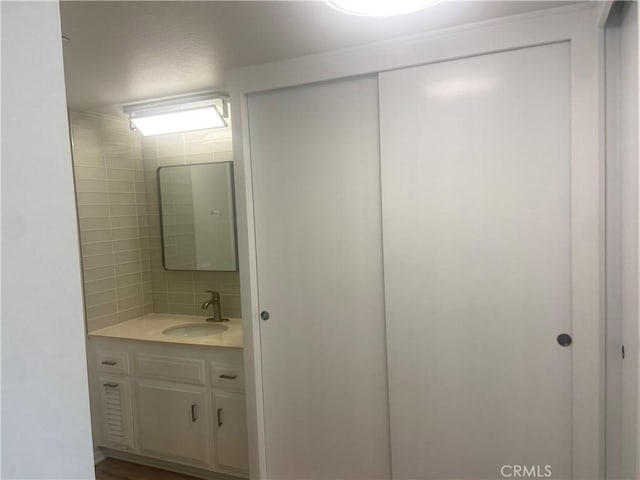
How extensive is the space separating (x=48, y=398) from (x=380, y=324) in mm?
1573

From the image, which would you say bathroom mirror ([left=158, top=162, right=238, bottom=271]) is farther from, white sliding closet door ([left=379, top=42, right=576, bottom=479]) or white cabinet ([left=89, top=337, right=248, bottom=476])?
white sliding closet door ([left=379, top=42, right=576, bottom=479])

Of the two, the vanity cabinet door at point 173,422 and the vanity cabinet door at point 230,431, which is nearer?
the vanity cabinet door at point 230,431

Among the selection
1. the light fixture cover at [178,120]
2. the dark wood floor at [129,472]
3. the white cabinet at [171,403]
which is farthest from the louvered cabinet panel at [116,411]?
the light fixture cover at [178,120]

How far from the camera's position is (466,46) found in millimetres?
1725

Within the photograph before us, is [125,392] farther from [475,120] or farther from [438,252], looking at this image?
[475,120]

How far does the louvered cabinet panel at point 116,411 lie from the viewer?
8.84 feet

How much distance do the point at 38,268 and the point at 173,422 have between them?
91.7 inches

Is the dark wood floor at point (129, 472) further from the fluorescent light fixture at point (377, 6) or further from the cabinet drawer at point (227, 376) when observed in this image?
the fluorescent light fixture at point (377, 6)

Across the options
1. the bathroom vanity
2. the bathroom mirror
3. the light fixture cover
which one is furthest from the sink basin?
the light fixture cover

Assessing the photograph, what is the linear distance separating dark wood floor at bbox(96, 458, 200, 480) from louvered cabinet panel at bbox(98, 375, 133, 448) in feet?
0.46

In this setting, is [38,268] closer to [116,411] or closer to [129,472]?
[116,411]

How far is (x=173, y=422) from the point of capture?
2568mm

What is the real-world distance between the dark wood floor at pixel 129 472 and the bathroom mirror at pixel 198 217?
1.25 meters

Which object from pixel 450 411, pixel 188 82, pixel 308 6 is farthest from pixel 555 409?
pixel 188 82
